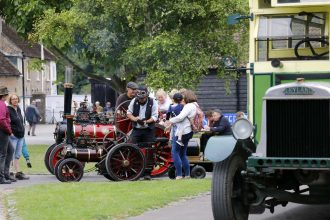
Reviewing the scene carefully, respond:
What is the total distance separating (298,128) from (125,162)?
25.4 ft

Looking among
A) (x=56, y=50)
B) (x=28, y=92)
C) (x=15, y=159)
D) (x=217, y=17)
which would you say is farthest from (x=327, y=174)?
(x=28, y=92)

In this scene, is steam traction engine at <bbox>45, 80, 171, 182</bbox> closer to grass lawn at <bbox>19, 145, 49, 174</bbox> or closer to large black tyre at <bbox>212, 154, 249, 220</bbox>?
grass lawn at <bbox>19, 145, 49, 174</bbox>

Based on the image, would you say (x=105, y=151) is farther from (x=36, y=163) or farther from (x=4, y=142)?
(x=36, y=163)

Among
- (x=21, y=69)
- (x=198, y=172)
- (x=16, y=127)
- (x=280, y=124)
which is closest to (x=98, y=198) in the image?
(x=280, y=124)

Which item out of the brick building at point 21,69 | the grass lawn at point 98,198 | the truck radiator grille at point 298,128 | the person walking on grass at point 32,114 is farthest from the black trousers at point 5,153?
the brick building at point 21,69

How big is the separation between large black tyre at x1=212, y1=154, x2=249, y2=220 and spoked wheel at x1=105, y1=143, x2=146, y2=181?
267 inches

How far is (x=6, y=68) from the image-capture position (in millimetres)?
70438

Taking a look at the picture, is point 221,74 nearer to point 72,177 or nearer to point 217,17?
point 217,17

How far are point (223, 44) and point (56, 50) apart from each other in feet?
24.1

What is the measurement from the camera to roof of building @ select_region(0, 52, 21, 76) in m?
69.1

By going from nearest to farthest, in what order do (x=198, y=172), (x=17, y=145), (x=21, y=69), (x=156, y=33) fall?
(x=198, y=172)
(x=17, y=145)
(x=156, y=33)
(x=21, y=69)

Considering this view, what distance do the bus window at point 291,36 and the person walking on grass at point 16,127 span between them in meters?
7.92

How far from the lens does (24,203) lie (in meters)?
13.9

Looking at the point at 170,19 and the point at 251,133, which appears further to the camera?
the point at 170,19
